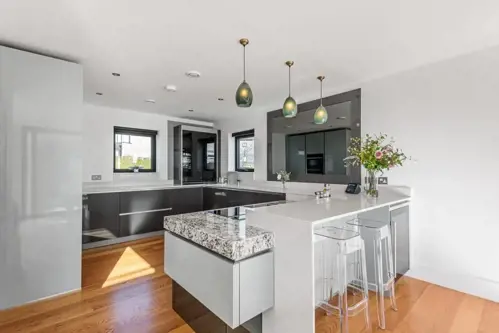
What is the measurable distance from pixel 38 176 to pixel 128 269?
1.46 m

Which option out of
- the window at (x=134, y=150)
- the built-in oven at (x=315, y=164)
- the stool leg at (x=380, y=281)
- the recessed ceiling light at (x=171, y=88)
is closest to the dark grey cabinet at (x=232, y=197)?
the built-in oven at (x=315, y=164)

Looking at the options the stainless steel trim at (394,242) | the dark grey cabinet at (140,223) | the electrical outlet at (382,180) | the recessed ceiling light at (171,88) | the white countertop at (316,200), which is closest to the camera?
the white countertop at (316,200)

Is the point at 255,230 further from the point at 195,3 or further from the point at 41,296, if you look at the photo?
the point at 41,296

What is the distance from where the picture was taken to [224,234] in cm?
157

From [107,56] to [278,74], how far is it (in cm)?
182

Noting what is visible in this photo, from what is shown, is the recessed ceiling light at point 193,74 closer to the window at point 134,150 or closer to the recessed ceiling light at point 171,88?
the recessed ceiling light at point 171,88

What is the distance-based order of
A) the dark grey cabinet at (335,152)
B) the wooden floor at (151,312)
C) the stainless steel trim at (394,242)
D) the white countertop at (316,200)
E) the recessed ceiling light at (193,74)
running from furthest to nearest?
1. the dark grey cabinet at (335,152)
2. the recessed ceiling light at (193,74)
3. the stainless steel trim at (394,242)
4. the wooden floor at (151,312)
5. the white countertop at (316,200)

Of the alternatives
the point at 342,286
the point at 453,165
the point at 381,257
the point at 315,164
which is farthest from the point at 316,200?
the point at 315,164

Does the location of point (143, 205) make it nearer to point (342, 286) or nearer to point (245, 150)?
point (245, 150)

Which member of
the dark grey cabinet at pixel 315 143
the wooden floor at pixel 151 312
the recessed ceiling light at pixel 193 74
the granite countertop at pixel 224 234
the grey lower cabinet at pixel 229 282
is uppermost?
the recessed ceiling light at pixel 193 74

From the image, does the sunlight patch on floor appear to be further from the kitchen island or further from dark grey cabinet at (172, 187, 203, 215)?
the kitchen island

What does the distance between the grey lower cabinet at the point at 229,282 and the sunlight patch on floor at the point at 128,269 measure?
4.65 ft

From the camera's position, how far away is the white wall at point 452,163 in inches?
95.7

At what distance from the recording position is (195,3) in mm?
1752
